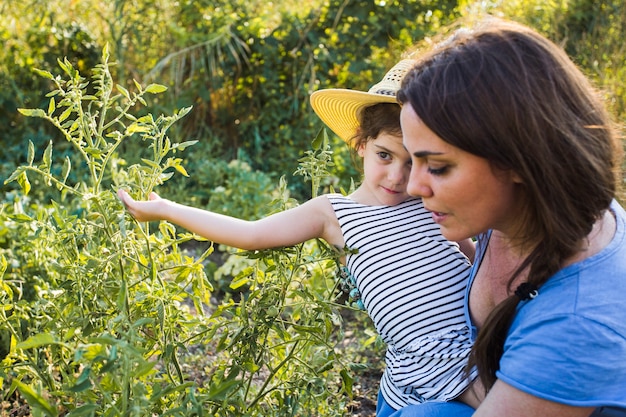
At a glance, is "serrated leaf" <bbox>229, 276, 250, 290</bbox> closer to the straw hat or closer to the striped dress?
the striped dress

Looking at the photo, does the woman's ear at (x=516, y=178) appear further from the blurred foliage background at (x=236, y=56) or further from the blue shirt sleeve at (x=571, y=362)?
the blurred foliage background at (x=236, y=56)

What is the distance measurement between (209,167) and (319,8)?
165 centimetres

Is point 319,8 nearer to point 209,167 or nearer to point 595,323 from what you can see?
point 209,167

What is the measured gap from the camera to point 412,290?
6.13 ft

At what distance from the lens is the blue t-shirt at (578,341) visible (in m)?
1.46

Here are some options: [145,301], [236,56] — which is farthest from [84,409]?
[236,56]

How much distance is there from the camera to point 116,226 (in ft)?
5.98

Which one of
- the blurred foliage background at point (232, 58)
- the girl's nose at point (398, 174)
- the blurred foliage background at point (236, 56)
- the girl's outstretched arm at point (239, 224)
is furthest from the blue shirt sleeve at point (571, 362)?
the blurred foliage background at point (236, 56)

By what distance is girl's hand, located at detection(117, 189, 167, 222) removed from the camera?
1.78m

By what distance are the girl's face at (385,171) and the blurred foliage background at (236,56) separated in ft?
10.2

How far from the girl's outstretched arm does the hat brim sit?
0.31m

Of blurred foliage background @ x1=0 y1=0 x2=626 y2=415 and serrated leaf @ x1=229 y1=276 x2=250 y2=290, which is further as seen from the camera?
blurred foliage background @ x1=0 y1=0 x2=626 y2=415

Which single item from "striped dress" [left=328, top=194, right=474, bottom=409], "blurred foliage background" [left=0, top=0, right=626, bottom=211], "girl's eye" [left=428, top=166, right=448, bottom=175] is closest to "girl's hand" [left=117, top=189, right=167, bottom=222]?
"striped dress" [left=328, top=194, right=474, bottom=409]

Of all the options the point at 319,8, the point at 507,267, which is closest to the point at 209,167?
the point at 319,8
